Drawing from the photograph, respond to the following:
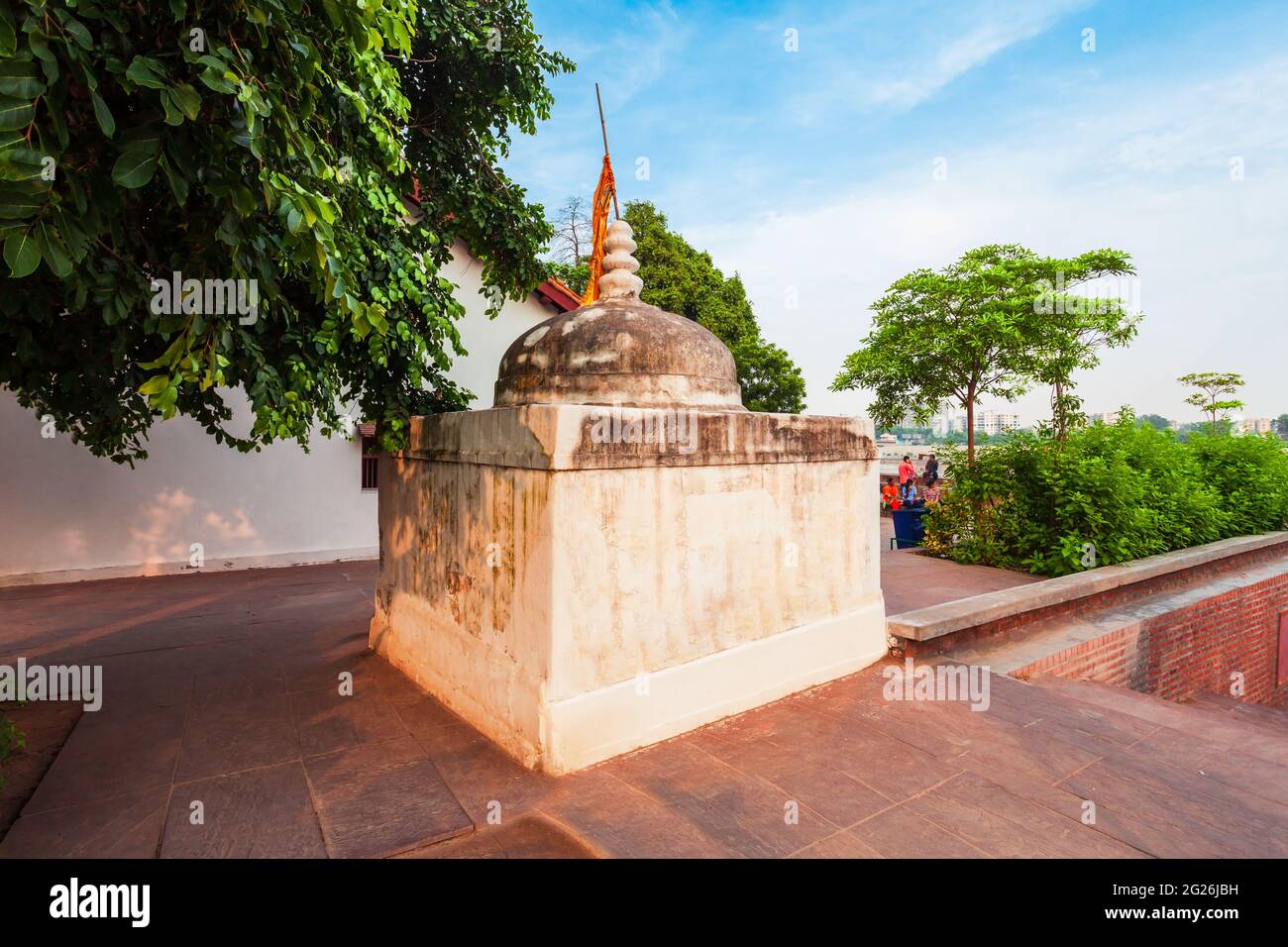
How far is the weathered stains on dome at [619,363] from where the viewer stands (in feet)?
14.6

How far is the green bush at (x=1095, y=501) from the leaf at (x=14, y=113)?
375 inches

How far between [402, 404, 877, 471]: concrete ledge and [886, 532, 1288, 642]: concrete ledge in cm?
165

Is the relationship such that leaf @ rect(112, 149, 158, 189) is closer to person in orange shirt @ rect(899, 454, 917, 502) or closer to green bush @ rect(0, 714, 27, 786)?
green bush @ rect(0, 714, 27, 786)

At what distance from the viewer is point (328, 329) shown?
4.06 m

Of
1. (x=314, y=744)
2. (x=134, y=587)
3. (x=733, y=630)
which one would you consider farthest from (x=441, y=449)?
(x=134, y=587)

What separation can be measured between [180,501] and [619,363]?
9174 millimetres

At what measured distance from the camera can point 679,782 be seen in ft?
11.3

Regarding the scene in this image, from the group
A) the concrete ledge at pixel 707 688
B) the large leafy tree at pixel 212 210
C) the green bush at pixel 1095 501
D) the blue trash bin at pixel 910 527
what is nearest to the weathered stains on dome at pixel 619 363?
the large leafy tree at pixel 212 210
